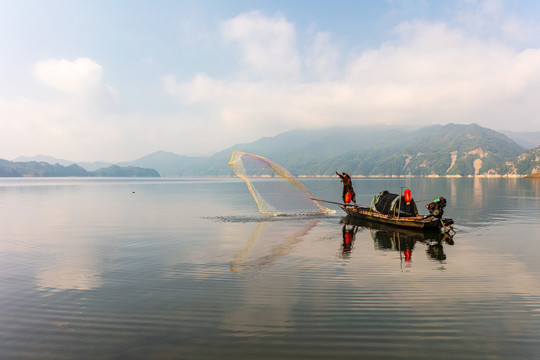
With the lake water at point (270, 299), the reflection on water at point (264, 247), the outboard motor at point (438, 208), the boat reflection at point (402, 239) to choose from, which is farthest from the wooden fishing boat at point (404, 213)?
the reflection on water at point (264, 247)

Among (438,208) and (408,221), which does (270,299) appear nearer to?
(408,221)

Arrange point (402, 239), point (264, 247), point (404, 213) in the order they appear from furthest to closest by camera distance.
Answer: point (404, 213)
point (402, 239)
point (264, 247)

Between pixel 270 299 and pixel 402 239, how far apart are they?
Answer: 21.1 meters

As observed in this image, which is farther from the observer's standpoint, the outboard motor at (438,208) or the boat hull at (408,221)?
the boat hull at (408,221)

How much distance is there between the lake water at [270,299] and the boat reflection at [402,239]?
272mm

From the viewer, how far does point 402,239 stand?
31766 millimetres

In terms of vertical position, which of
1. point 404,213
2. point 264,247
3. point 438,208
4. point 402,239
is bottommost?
point 402,239

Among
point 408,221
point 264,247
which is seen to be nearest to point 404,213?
point 408,221

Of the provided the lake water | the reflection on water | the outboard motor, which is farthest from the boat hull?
the reflection on water

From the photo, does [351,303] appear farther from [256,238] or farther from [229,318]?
[256,238]

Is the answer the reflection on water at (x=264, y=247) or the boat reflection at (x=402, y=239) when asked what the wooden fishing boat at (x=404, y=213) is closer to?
the boat reflection at (x=402, y=239)

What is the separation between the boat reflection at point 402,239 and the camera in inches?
1014

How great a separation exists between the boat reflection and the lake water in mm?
272

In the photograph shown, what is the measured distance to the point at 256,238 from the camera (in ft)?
106
